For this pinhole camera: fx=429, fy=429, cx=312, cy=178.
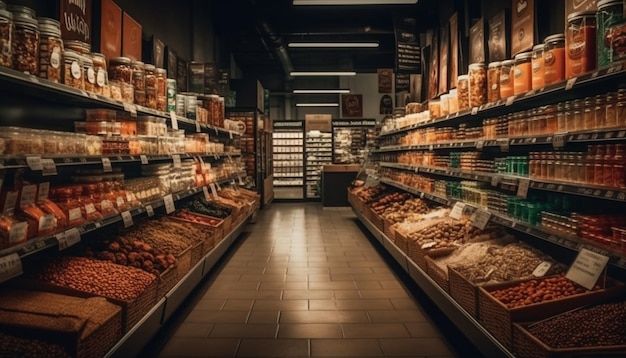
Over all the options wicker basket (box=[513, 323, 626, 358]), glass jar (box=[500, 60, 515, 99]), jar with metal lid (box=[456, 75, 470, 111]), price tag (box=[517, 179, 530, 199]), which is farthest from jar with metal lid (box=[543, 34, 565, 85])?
→ wicker basket (box=[513, 323, 626, 358])

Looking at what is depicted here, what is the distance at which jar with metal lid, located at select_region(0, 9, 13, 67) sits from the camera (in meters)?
2.03

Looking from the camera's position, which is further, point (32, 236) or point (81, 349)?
point (32, 236)

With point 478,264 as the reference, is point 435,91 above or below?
above

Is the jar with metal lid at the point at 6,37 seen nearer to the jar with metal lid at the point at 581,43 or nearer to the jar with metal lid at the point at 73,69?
the jar with metal lid at the point at 73,69

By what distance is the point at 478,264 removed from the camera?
10.4 ft

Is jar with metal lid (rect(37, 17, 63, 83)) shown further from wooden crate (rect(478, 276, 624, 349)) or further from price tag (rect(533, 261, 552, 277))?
price tag (rect(533, 261, 552, 277))

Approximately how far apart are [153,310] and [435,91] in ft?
18.4

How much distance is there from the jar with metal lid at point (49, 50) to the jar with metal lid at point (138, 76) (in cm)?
131

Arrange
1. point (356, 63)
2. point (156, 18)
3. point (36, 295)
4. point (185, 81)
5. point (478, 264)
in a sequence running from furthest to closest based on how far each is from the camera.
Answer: point (356, 63) → point (185, 81) → point (156, 18) → point (478, 264) → point (36, 295)

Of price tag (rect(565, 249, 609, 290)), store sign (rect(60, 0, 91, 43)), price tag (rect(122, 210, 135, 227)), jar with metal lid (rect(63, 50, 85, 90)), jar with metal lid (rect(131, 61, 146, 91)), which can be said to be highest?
store sign (rect(60, 0, 91, 43))

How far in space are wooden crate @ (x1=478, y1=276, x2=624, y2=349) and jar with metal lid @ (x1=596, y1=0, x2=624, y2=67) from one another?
4.00 feet

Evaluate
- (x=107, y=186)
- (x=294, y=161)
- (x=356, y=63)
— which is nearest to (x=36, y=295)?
(x=107, y=186)

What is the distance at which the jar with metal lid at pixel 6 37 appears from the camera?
203cm

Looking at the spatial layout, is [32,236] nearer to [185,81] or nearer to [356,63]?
[185,81]
